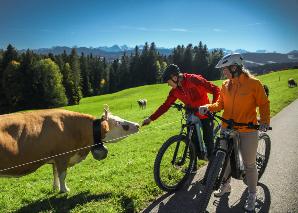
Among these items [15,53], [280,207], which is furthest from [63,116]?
[15,53]

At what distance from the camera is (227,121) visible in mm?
7312

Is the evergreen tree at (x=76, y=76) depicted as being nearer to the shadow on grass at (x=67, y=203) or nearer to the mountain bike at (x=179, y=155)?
the shadow on grass at (x=67, y=203)

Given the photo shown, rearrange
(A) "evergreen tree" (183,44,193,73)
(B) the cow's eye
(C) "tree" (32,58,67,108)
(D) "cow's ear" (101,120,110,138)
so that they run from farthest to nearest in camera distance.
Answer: (A) "evergreen tree" (183,44,193,73), (C) "tree" (32,58,67,108), (B) the cow's eye, (D) "cow's ear" (101,120,110,138)

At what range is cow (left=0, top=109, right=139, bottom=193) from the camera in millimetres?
8992

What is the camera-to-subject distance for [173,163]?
909 cm

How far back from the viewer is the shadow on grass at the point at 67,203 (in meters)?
7.96

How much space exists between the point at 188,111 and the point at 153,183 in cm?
209

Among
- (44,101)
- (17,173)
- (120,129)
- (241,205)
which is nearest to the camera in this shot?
(241,205)

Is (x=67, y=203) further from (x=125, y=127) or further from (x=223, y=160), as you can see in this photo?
(x=223, y=160)

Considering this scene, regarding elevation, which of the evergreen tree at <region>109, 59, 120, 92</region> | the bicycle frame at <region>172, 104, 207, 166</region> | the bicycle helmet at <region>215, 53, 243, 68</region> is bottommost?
the evergreen tree at <region>109, 59, 120, 92</region>

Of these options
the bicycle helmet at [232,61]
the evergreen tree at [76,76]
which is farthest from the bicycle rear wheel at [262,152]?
the evergreen tree at [76,76]

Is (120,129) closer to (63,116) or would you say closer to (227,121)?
(63,116)

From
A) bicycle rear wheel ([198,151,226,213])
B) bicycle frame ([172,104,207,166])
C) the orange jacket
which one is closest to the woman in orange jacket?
the orange jacket

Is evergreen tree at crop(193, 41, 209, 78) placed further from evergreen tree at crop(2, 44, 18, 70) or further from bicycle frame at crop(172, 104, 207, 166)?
bicycle frame at crop(172, 104, 207, 166)
